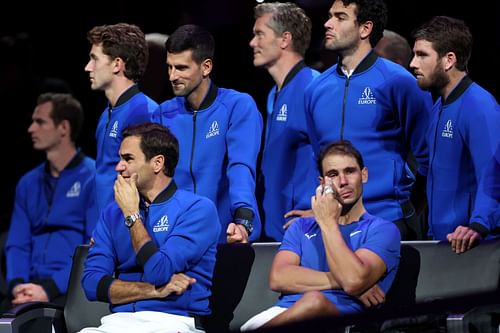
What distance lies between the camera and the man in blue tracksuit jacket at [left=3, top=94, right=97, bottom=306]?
5.73 metres

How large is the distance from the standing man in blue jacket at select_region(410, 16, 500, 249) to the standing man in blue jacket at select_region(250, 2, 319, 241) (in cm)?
62

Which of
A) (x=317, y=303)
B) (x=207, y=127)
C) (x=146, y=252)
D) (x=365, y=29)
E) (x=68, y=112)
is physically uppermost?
(x=365, y=29)

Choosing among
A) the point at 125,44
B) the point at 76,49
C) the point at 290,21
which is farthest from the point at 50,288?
the point at 290,21

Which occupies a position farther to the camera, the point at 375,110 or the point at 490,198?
the point at 375,110

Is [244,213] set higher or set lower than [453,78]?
lower

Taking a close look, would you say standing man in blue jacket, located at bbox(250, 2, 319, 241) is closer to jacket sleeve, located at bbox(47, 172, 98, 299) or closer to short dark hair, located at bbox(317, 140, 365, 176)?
short dark hair, located at bbox(317, 140, 365, 176)

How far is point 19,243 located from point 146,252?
2.33 meters

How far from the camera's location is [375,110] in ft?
13.5

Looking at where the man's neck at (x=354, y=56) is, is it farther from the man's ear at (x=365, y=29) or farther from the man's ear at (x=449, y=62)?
the man's ear at (x=449, y=62)

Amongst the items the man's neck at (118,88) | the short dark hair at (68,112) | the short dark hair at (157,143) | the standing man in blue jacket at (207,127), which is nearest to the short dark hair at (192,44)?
the standing man in blue jacket at (207,127)

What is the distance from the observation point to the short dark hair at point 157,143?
155 inches

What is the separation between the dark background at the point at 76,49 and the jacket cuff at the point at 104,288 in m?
1.75

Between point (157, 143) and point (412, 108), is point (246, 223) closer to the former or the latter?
point (157, 143)

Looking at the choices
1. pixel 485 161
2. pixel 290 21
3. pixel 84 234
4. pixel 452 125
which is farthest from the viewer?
pixel 84 234
